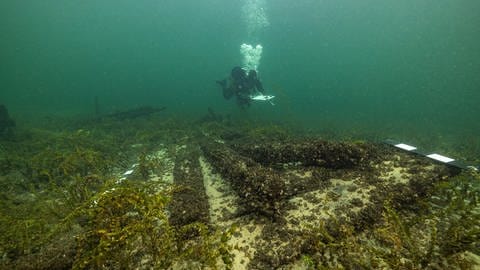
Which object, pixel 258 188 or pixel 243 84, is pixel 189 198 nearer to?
pixel 258 188

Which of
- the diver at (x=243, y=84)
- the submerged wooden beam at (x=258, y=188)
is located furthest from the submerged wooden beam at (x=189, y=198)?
the diver at (x=243, y=84)

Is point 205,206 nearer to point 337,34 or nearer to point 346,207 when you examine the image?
point 346,207

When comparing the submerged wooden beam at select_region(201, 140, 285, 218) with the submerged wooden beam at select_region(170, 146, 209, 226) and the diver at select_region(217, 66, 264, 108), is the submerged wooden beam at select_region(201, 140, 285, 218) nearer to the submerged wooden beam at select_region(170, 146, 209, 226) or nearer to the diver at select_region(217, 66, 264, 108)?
the submerged wooden beam at select_region(170, 146, 209, 226)

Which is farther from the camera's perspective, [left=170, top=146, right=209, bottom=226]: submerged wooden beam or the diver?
the diver

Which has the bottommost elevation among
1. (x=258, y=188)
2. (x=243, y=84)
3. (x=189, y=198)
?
(x=189, y=198)

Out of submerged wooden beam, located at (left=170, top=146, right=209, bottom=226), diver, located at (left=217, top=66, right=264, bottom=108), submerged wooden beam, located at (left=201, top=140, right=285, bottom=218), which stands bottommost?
submerged wooden beam, located at (left=170, top=146, right=209, bottom=226)

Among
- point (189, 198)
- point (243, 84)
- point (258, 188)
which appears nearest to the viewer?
point (258, 188)

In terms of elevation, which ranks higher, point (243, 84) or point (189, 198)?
point (243, 84)

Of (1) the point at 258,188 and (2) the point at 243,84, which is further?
(2) the point at 243,84

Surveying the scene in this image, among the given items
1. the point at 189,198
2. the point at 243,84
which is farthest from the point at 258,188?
the point at 243,84

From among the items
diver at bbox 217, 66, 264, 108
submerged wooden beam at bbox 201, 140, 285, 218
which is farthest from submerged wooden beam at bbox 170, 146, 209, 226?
diver at bbox 217, 66, 264, 108

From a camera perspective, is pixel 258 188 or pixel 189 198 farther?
pixel 189 198

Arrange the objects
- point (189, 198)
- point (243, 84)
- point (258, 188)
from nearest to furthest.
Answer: point (258, 188)
point (189, 198)
point (243, 84)

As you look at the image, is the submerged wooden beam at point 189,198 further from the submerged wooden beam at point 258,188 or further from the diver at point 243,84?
the diver at point 243,84
